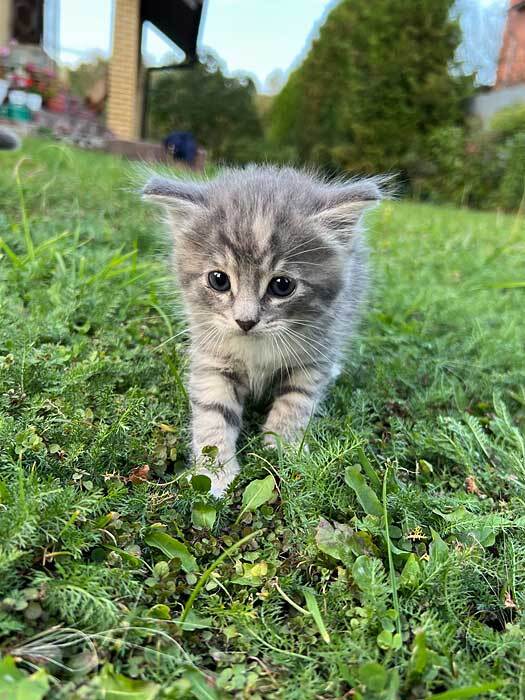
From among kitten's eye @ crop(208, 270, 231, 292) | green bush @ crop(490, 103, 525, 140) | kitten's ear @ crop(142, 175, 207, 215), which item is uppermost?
green bush @ crop(490, 103, 525, 140)

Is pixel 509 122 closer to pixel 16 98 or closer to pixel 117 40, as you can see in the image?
pixel 117 40

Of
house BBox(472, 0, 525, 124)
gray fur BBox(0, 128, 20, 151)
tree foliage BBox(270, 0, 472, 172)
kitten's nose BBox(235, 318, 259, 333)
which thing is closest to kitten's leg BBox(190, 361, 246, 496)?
kitten's nose BBox(235, 318, 259, 333)

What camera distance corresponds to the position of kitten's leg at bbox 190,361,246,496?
1692mm

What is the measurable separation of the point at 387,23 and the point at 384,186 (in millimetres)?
14721

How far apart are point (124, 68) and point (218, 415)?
10.5 metres

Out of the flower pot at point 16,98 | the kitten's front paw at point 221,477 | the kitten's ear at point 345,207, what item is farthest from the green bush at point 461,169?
the kitten's front paw at point 221,477

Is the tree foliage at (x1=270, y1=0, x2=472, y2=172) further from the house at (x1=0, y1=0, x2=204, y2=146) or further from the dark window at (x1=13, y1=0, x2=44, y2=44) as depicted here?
the dark window at (x1=13, y1=0, x2=44, y2=44)

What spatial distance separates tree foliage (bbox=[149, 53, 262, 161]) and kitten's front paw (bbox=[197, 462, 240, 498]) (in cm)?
1821

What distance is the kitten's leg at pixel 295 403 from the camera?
6.20 ft

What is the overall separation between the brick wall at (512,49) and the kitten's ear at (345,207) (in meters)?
15.3

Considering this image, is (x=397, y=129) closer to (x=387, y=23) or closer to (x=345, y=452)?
(x=387, y=23)

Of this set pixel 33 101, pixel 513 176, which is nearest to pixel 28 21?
pixel 33 101

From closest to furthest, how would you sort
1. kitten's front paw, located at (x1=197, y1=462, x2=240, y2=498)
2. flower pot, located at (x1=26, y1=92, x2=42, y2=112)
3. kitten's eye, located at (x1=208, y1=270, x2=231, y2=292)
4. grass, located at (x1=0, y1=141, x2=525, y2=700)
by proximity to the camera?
grass, located at (x1=0, y1=141, x2=525, y2=700) → kitten's front paw, located at (x1=197, y1=462, x2=240, y2=498) → kitten's eye, located at (x1=208, y1=270, x2=231, y2=292) → flower pot, located at (x1=26, y1=92, x2=42, y2=112)

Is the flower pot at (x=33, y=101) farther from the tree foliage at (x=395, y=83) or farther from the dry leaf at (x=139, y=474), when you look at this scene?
the dry leaf at (x=139, y=474)
